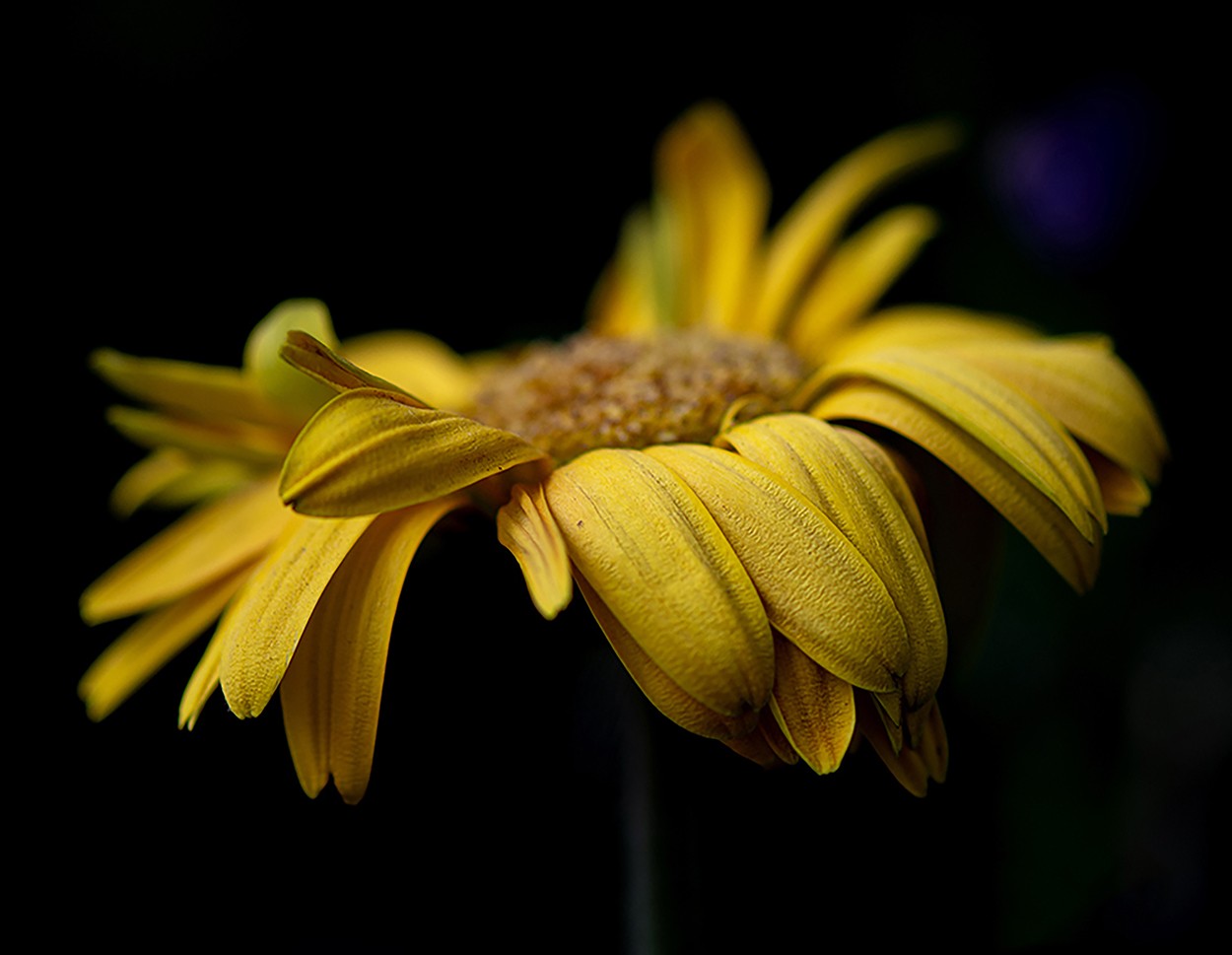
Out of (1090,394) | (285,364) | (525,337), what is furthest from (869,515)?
(525,337)

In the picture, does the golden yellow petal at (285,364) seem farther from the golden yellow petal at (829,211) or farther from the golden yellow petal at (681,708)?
the golden yellow petal at (829,211)

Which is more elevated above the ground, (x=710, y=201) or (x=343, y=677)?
(x=710, y=201)

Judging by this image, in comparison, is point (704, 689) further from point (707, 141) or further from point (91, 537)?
point (91, 537)

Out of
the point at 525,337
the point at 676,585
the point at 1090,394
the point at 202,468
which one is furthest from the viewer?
the point at 525,337

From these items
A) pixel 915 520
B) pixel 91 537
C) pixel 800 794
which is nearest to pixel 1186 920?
pixel 800 794

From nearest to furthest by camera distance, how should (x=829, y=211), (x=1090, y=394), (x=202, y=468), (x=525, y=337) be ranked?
(x=1090, y=394), (x=202, y=468), (x=829, y=211), (x=525, y=337)

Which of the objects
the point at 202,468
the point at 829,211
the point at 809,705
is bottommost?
the point at 809,705

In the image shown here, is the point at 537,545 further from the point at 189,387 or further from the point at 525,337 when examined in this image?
the point at 525,337
